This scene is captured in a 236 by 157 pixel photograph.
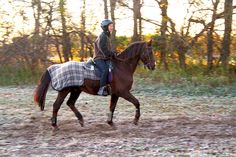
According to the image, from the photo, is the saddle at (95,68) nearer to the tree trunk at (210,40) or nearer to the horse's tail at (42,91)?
the horse's tail at (42,91)

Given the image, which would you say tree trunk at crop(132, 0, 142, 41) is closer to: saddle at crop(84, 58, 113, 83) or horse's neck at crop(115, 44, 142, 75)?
horse's neck at crop(115, 44, 142, 75)

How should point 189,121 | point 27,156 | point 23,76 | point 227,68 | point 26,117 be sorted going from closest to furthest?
point 27,156 → point 189,121 → point 26,117 → point 227,68 → point 23,76

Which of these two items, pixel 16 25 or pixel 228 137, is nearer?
pixel 228 137

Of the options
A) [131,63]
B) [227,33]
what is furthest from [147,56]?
[227,33]

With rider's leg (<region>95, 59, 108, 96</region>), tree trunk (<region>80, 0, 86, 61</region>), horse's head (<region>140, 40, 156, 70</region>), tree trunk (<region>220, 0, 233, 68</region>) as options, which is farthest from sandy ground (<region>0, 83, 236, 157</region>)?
tree trunk (<region>80, 0, 86, 61</region>)

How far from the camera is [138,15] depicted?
66.7 feet

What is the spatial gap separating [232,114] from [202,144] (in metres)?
3.71

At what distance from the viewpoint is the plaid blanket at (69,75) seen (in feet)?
29.0

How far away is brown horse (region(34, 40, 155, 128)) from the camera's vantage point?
8.99 m

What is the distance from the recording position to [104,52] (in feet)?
29.2

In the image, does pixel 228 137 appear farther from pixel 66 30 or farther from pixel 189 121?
pixel 66 30

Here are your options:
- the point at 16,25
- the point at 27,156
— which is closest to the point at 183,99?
the point at 27,156

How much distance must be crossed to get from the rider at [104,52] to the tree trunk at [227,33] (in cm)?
987

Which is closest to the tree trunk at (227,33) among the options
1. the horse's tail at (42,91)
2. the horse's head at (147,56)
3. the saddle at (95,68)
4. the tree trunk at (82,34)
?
the tree trunk at (82,34)
